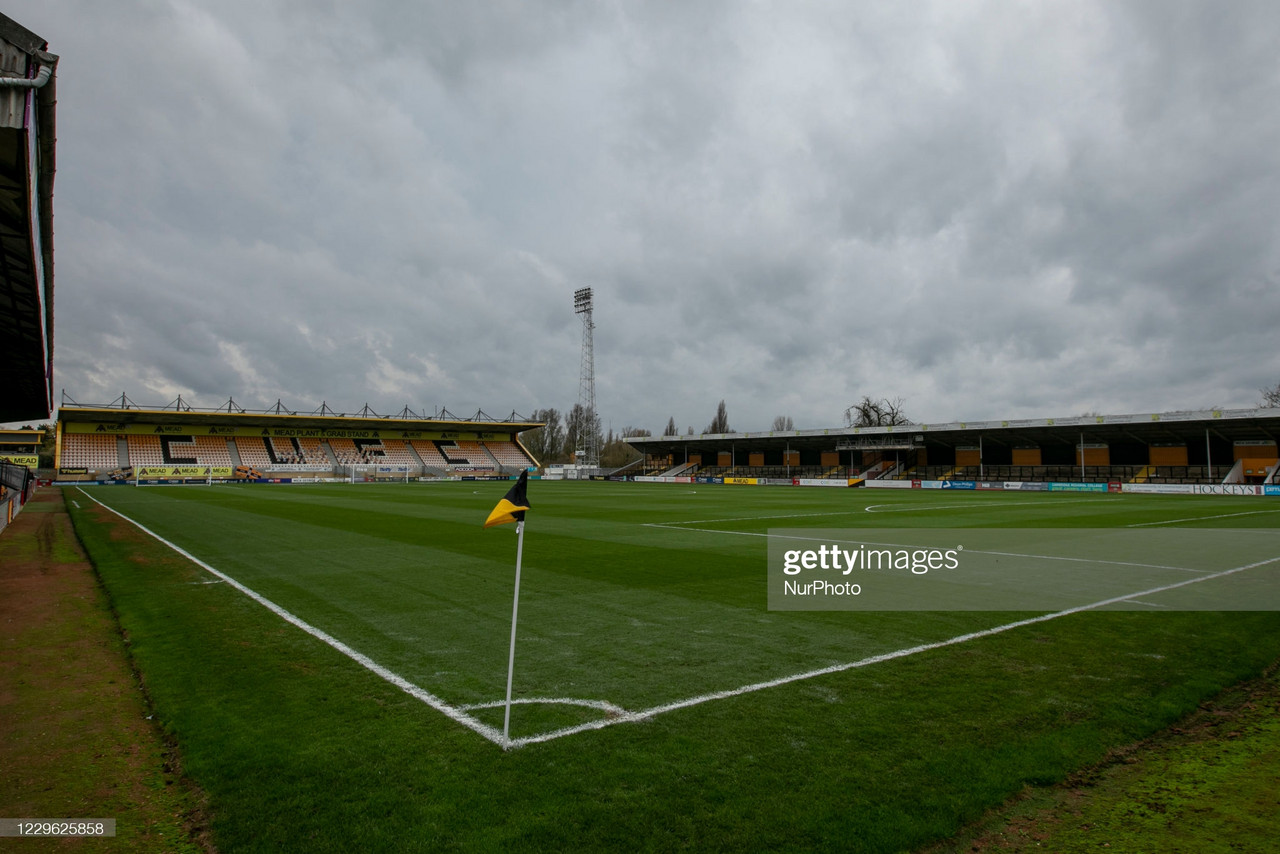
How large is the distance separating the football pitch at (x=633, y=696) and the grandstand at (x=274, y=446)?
4879cm

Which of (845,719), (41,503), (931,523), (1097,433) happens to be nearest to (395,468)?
(41,503)

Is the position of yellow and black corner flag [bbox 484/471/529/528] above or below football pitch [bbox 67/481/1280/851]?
above

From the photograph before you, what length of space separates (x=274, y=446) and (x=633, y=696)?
7604 cm

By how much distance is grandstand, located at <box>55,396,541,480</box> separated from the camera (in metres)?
61.2

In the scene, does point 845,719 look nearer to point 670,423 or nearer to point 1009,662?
point 1009,662

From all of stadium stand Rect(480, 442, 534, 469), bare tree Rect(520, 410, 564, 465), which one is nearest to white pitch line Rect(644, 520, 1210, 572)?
stadium stand Rect(480, 442, 534, 469)

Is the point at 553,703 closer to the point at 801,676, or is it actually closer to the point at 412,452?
the point at 801,676

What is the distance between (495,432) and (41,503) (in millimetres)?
57535

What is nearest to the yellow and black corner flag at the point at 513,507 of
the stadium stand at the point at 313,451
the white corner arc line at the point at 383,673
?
the white corner arc line at the point at 383,673

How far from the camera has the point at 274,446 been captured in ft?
233

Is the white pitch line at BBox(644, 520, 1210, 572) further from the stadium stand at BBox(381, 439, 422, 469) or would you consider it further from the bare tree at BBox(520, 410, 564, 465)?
the bare tree at BBox(520, 410, 564, 465)

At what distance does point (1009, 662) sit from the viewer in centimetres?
659

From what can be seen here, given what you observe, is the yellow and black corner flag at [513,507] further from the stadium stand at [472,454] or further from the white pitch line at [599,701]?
the stadium stand at [472,454]

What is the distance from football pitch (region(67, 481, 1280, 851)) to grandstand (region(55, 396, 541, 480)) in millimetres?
48790
